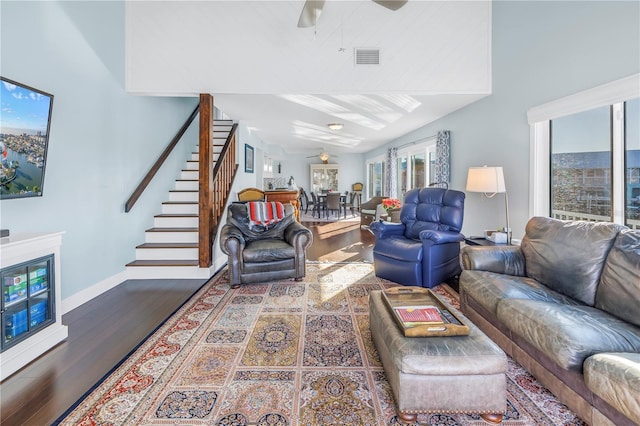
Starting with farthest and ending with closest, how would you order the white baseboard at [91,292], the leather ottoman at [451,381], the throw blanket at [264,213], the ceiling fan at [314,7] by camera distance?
the throw blanket at [264,213], the white baseboard at [91,292], the ceiling fan at [314,7], the leather ottoman at [451,381]

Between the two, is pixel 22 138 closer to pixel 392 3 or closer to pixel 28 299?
pixel 28 299

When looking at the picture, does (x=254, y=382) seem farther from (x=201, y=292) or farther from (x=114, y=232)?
(x=114, y=232)

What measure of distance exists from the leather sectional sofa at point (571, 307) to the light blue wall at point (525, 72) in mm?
1334

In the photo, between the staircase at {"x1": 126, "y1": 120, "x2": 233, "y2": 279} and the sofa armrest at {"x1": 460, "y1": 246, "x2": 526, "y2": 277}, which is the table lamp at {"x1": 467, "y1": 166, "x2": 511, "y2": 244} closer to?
the sofa armrest at {"x1": 460, "y1": 246, "x2": 526, "y2": 277}

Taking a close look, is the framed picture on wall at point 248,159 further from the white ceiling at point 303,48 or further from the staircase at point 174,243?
the white ceiling at point 303,48

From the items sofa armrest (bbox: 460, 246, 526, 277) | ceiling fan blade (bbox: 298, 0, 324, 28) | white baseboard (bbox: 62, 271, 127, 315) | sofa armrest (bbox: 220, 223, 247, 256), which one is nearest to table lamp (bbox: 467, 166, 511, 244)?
sofa armrest (bbox: 460, 246, 526, 277)

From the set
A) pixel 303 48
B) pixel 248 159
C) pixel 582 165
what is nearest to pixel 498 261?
pixel 582 165

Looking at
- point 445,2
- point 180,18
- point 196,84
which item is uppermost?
point 445,2

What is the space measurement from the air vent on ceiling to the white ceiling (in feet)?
0.16

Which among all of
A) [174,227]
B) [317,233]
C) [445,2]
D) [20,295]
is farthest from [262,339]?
[317,233]

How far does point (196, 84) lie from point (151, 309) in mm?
2725

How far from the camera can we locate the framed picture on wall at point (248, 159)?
6.67 metres

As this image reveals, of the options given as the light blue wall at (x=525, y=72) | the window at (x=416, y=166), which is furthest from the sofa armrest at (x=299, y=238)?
the window at (x=416, y=166)

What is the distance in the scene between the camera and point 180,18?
150 inches
